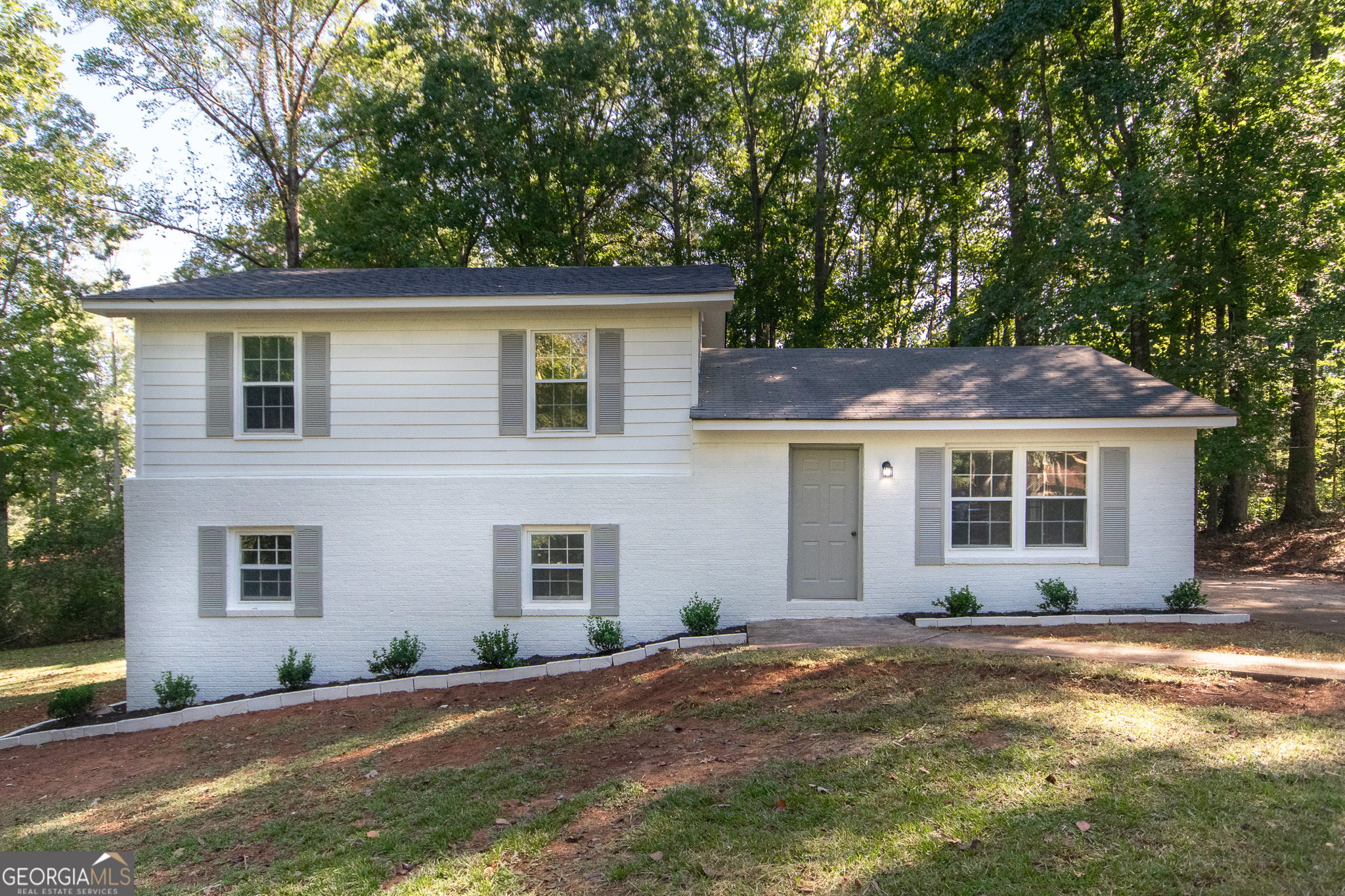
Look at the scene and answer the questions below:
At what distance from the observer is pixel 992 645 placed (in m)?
7.70

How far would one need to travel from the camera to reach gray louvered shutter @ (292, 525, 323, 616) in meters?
9.61

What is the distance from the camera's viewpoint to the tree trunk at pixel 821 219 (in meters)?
21.8

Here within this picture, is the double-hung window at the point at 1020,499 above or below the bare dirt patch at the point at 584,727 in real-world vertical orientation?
above

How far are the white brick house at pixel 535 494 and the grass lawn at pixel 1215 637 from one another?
997 mm

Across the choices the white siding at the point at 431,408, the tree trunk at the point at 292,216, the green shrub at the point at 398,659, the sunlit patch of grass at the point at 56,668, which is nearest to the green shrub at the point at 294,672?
the green shrub at the point at 398,659

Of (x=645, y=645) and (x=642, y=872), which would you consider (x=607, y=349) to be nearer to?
(x=645, y=645)

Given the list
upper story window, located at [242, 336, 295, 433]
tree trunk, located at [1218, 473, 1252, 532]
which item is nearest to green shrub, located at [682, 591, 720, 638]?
upper story window, located at [242, 336, 295, 433]

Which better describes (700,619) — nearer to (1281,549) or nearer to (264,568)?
(264,568)

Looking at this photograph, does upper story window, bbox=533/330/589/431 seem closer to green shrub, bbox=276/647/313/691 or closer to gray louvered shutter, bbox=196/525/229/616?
green shrub, bbox=276/647/313/691

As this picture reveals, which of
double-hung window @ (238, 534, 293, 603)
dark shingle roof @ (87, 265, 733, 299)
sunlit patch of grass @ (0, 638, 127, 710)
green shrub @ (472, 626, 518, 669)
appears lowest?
sunlit patch of grass @ (0, 638, 127, 710)

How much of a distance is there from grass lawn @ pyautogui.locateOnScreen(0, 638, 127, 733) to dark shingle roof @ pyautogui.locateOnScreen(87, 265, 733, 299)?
231 inches

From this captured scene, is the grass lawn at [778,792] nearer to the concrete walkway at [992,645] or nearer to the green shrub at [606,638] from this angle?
the concrete walkway at [992,645]

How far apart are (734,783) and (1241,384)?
55.1ft

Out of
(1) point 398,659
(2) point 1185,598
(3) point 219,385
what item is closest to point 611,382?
(1) point 398,659
